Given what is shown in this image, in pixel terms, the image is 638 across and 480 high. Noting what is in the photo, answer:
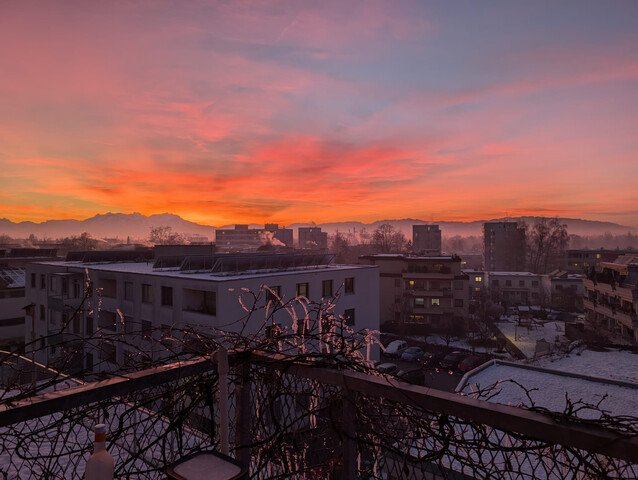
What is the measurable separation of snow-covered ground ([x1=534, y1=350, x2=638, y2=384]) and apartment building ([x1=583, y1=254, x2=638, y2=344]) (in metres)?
15.7

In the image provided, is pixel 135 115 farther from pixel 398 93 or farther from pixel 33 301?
pixel 33 301

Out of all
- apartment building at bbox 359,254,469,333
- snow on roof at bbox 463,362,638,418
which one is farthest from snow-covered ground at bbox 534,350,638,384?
apartment building at bbox 359,254,469,333

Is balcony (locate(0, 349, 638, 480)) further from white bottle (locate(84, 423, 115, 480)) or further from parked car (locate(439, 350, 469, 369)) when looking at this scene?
parked car (locate(439, 350, 469, 369))

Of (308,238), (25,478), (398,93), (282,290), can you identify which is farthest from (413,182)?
(308,238)

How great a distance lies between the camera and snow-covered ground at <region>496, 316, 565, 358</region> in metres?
34.2

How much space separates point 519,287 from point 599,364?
1916 inches

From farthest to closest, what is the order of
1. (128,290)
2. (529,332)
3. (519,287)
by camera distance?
(519,287), (529,332), (128,290)

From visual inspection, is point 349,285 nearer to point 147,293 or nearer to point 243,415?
point 147,293

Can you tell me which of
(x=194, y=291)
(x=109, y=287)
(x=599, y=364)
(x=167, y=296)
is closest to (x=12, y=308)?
(x=109, y=287)

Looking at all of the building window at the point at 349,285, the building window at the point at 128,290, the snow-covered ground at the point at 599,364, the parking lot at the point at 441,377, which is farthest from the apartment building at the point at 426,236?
the building window at the point at 128,290

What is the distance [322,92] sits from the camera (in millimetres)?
18297

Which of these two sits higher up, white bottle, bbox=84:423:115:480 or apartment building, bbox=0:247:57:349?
white bottle, bbox=84:423:115:480

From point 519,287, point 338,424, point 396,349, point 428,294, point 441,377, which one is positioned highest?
point 338,424

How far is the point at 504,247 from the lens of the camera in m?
94.8
